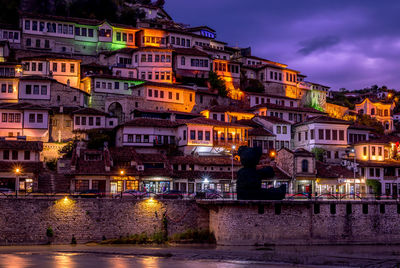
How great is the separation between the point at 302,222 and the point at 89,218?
54.4 ft

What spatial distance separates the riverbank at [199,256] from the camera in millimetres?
31552

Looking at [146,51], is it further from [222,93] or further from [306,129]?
[306,129]

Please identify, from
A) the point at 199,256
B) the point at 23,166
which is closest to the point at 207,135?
the point at 23,166

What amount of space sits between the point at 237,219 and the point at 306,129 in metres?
36.0

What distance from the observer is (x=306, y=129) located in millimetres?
72125

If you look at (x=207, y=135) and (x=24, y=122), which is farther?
(x=207, y=135)

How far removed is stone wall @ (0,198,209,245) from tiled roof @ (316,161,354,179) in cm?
2115

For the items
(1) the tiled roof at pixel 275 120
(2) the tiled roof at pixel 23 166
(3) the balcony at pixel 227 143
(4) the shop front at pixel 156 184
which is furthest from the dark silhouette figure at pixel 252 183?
(1) the tiled roof at pixel 275 120

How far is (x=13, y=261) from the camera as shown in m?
30.5

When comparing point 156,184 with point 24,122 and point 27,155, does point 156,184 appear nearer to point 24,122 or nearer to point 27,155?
point 27,155

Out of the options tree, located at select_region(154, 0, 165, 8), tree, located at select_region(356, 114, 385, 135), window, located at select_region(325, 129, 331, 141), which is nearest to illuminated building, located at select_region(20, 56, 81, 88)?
window, located at select_region(325, 129, 331, 141)

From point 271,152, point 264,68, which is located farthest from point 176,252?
point 264,68

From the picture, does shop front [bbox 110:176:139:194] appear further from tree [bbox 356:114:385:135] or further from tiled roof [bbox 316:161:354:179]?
tree [bbox 356:114:385:135]

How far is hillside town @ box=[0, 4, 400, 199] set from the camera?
176ft
